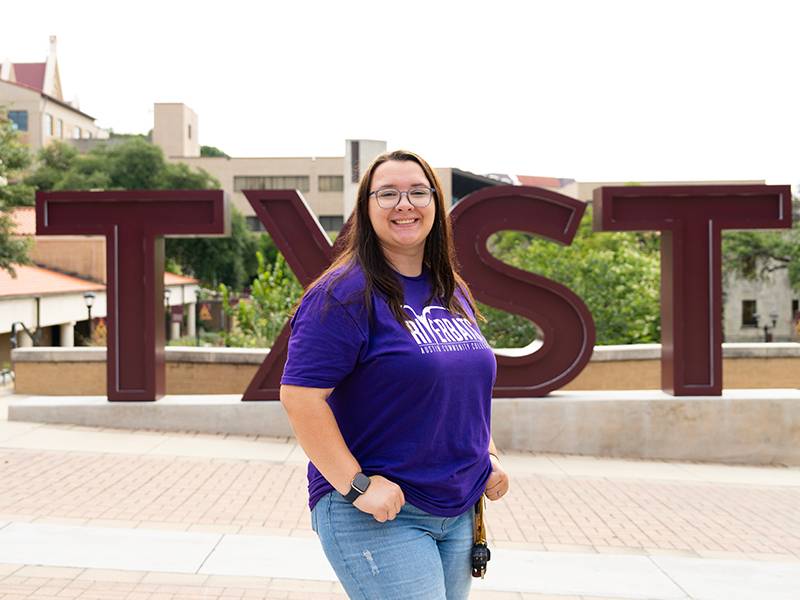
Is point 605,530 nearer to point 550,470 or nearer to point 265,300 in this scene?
point 550,470

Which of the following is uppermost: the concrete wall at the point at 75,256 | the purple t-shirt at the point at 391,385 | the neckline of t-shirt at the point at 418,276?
the concrete wall at the point at 75,256

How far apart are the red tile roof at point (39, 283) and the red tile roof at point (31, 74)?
59145 millimetres

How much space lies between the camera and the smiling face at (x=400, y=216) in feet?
8.68

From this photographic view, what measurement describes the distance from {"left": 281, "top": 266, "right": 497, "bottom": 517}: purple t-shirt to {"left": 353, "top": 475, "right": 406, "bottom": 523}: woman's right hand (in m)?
0.06

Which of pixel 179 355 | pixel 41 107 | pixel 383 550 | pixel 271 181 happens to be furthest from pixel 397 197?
pixel 271 181

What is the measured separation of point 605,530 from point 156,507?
366cm

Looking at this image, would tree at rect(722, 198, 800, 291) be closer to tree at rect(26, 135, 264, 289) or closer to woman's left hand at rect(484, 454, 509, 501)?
tree at rect(26, 135, 264, 289)

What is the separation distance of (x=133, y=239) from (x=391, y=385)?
29.2 ft

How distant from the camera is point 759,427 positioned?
10641 mm

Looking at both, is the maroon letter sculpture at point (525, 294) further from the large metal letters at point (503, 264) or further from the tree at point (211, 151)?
the tree at point (211, 151)

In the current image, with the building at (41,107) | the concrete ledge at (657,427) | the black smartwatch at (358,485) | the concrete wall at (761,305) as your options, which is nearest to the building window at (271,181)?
the building at (41,107)

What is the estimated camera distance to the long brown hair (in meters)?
2.54

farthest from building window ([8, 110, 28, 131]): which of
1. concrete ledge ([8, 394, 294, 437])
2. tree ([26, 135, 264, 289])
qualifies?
concrete ledge ([8, 394, 294, 437])

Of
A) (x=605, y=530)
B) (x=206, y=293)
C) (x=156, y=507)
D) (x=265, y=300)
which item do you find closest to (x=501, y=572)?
(x=605, y=530)
